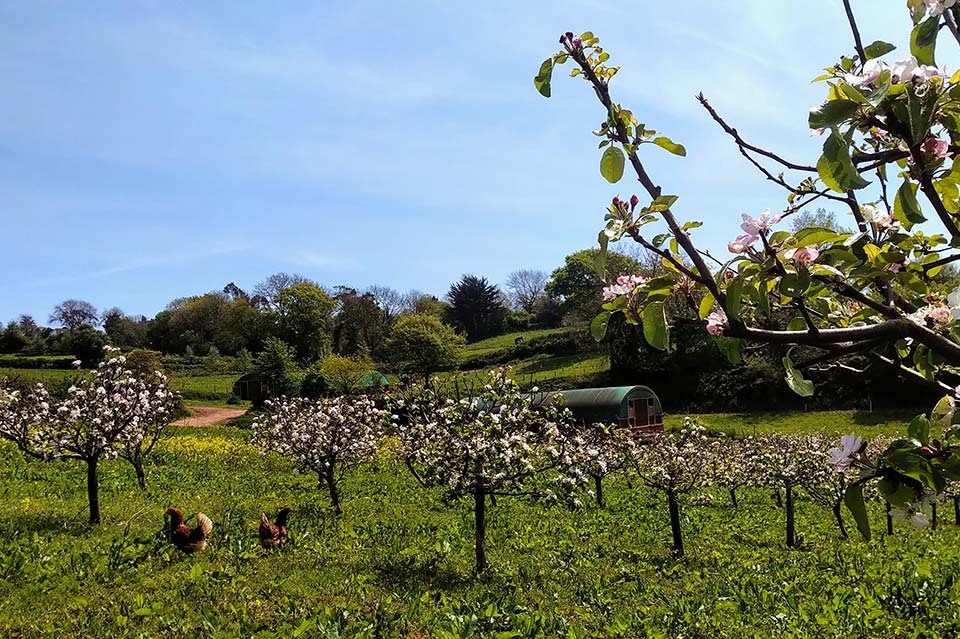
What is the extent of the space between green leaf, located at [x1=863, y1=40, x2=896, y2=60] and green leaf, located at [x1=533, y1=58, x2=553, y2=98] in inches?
28.5

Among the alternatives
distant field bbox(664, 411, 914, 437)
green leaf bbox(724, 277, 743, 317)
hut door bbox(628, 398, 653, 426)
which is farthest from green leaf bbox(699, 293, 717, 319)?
hut door bbox(628, 398, 653, 426)

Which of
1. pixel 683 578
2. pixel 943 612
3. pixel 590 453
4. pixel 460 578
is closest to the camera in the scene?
pixel 943 612

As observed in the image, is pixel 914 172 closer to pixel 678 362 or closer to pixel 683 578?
pixel 683 578

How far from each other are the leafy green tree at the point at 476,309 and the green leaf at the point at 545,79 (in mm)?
73541

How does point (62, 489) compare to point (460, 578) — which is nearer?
point (460, 578)

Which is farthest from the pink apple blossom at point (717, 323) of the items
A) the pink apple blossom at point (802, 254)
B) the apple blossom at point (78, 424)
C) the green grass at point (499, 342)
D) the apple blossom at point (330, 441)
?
the green grass at point (499, 342)

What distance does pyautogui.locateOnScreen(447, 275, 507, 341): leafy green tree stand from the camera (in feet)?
248

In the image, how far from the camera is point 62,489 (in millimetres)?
13391

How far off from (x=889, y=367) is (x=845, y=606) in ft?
18.4

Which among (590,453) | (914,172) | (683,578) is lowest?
(683,578)

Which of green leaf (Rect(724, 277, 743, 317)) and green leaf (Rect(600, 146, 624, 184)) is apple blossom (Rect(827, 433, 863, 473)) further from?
green leaf (Rect(600, 146, 624, 184))

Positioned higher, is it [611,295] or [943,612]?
[611,295]

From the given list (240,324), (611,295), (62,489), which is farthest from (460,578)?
Result: (240,324)

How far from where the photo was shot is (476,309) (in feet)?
248
